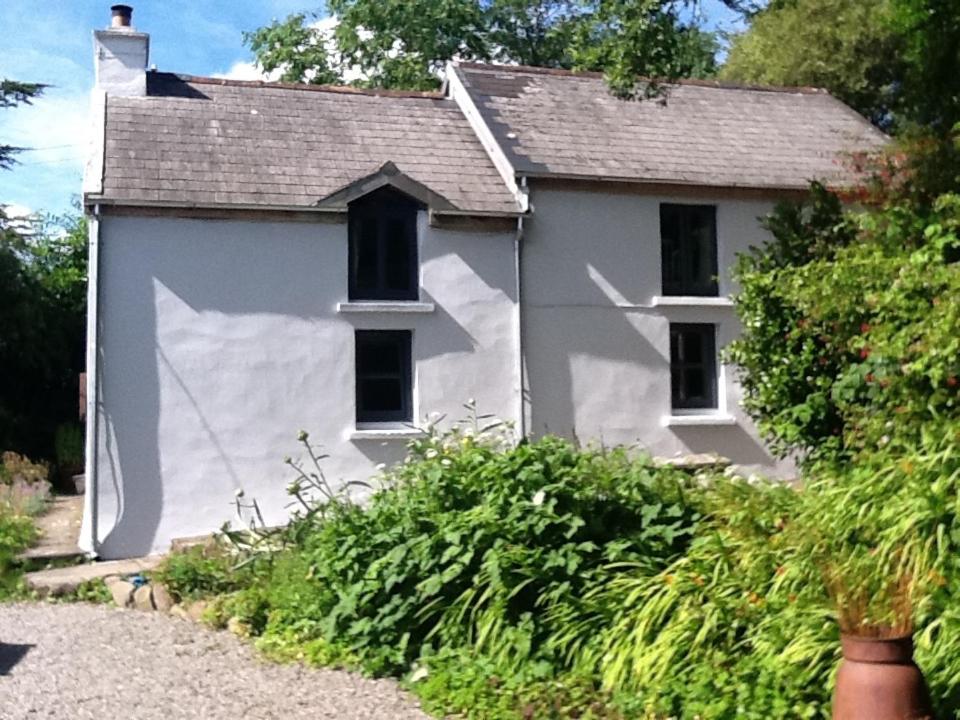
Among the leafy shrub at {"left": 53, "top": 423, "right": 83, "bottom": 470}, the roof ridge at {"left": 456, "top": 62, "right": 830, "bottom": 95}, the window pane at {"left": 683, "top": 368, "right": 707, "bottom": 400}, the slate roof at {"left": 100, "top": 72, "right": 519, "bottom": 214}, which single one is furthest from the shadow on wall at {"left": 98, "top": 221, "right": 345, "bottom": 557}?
the leafy shrub at {"left": 53, "top": 423, "right": 83, "bottom": 470}

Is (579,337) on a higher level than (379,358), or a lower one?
higher

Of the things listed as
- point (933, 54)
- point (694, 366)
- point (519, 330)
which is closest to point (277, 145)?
point (519, 330)

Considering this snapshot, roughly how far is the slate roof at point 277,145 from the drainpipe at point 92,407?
67cm

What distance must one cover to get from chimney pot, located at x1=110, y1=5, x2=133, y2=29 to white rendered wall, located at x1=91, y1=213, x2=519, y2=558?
13.3 feet

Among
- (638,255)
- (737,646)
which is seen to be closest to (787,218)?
(638,255)

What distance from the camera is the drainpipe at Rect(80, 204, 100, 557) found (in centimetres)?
1330

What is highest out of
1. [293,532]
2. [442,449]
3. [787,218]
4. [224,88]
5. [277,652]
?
[224,88]

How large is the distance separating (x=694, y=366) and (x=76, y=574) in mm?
9190

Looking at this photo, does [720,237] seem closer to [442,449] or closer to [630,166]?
[630,166]

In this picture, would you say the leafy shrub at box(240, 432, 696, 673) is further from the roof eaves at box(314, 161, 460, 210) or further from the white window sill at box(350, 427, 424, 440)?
the roof eaves at box(314, 161, 460, 210)

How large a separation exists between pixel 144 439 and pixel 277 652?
253 inches

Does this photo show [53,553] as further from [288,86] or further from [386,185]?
[288,86]

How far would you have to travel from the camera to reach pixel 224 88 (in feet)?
55.0

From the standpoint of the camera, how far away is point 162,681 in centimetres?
751
